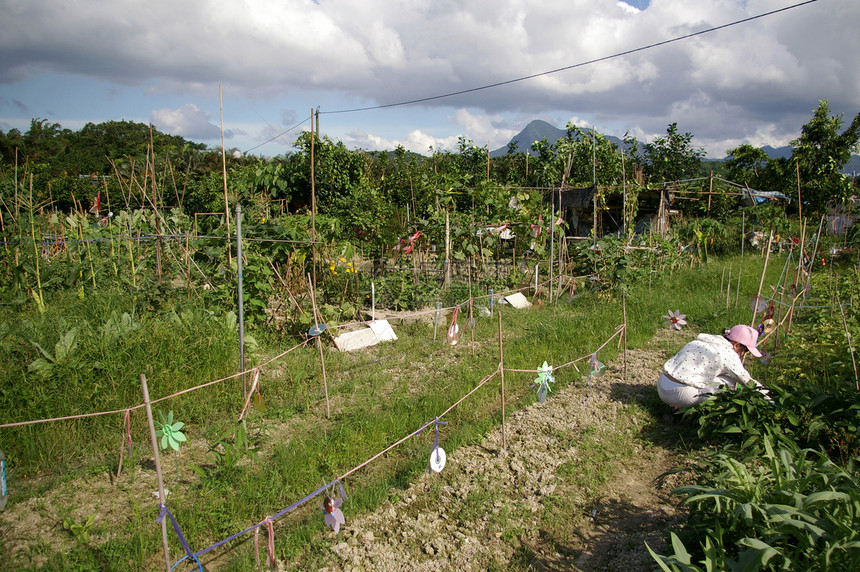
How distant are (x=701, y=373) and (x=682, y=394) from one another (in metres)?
0.24

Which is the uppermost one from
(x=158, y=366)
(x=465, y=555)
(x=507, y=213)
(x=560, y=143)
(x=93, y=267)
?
(x=560, y=143)

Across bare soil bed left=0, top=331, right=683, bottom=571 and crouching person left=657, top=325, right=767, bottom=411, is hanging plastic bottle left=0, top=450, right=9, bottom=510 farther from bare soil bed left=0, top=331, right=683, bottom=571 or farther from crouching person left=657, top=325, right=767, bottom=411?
crouching person left=657, top=325, right=767, bottom=411

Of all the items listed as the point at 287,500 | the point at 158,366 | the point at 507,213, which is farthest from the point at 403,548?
the point at 507,213

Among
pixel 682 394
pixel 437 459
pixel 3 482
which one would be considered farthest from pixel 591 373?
pixel 3 482

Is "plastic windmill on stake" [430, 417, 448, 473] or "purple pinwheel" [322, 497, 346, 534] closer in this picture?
"purple pinwheel" [322, 497, 346, 534]

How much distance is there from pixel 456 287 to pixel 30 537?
20.4 ft

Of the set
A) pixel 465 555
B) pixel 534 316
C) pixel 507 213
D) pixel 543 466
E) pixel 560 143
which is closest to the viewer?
pixel 465 555

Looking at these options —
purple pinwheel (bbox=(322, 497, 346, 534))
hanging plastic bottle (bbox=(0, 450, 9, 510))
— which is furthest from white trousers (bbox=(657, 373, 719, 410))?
hanging plastic bottle (bbox=(0, 450, 9, 510))

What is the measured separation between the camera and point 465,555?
2.88 m

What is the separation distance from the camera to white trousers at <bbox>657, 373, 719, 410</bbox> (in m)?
4.20

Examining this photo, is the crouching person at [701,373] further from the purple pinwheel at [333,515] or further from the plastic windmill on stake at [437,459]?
the purple pinwheel at [333,515]

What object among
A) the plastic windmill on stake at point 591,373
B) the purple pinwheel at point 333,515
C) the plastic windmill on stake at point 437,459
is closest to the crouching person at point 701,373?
the plastic windmill on stake at point 591,373

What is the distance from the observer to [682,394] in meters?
4.27

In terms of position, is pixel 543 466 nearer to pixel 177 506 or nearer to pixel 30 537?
pixel 177 506
